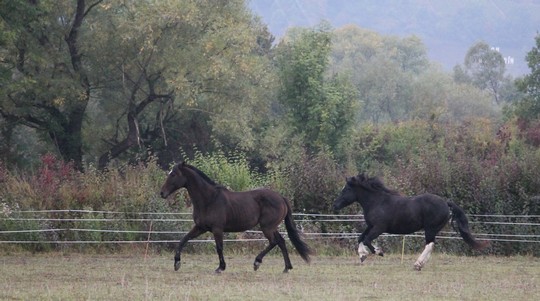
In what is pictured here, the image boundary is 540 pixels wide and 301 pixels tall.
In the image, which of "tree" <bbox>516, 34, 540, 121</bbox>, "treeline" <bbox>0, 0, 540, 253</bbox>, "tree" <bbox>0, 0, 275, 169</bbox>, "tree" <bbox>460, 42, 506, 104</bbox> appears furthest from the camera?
"tree" <bbox>460, 42, 506, 104</bbox>

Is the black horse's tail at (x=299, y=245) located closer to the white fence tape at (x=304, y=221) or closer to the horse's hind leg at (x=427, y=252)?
the horse's hind leg at (x=427, y=252)

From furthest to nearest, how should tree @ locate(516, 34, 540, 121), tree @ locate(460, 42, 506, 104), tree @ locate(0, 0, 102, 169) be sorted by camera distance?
tree @ locate(460, 42, 506, 104)
tree @ locate(516, 34, 540, 121)
tree @ locate(0, 0, 102, 169)

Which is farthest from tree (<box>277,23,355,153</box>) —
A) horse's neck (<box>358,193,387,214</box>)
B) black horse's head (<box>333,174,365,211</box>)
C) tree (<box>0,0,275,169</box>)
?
horse's neck (<box>358,193,387,214</box>)

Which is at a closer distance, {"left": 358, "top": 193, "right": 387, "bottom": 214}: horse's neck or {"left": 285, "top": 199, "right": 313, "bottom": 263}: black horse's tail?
{"left": 285, "top": 199, "right": 313, "bottom": 263}: black horse's tail

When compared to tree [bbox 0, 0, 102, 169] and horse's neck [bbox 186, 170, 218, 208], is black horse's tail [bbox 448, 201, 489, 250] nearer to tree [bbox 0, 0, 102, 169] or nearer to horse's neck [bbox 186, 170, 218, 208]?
horse's neck [bbox 186, 170, 218, 208]

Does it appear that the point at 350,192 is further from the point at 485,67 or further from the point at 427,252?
the point at 485,67

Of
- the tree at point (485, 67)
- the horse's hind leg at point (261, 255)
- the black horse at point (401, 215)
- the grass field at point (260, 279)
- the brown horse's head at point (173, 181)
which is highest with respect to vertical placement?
the tree at point (485, 67)

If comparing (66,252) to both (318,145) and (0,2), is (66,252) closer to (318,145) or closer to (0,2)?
(0,2)

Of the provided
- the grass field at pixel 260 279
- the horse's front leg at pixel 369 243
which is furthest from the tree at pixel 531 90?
the horse's front leg at pixel 369 243

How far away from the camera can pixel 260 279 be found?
15477mm

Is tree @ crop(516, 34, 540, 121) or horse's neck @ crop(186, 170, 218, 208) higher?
tree @ crop(516, 34, 540, 121)

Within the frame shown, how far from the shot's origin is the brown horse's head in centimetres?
1659

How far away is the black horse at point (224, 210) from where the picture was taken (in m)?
16.6

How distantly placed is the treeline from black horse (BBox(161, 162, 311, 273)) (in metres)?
6.81
